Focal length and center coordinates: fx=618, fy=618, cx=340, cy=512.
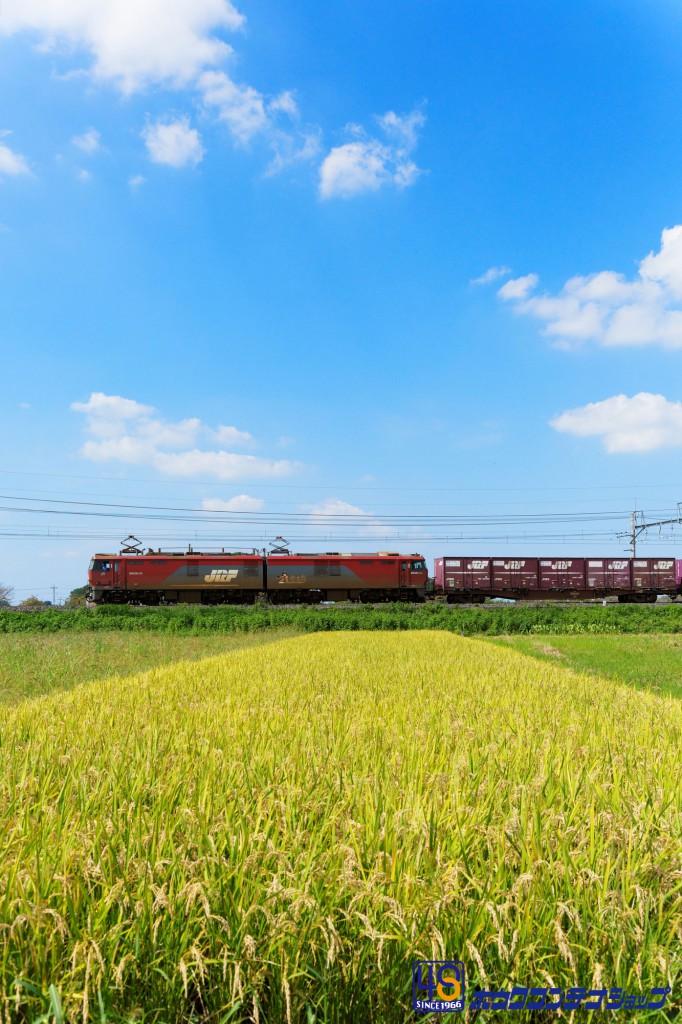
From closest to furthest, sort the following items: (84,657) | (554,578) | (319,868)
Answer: (319,868) → (84,657) → (554,578)

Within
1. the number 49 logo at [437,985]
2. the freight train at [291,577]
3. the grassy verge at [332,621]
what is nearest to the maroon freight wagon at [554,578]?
the freight train at [291,577]

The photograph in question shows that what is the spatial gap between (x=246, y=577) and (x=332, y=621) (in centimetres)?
1145

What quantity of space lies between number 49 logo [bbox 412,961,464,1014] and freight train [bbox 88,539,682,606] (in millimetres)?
38161

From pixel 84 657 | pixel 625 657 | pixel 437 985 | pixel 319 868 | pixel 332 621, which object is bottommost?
pixel 332 621

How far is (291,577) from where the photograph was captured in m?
40.4

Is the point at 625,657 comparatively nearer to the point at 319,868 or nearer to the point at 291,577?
the point at 319,868

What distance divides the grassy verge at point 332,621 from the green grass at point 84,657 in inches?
130

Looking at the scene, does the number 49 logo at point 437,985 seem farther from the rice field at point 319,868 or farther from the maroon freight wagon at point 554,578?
the maroon freight wagon at point 554,578

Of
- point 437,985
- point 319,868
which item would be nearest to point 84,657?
point 319,868

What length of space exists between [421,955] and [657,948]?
0.87 metres

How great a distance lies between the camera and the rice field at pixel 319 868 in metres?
2.13

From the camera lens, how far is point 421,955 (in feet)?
7.06

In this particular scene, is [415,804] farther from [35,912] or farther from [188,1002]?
[35,912]

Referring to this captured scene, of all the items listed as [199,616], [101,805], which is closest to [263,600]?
[199,616]
